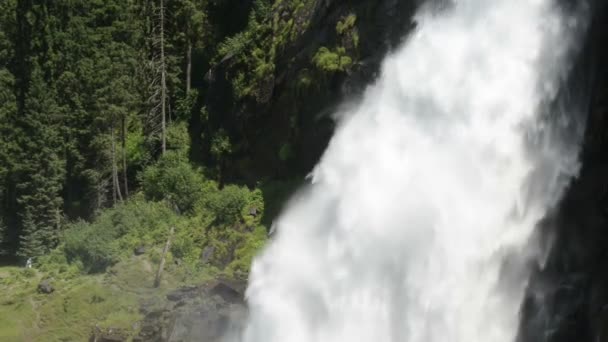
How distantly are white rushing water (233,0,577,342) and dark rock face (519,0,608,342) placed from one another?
44 cm

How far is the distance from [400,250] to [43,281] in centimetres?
1576

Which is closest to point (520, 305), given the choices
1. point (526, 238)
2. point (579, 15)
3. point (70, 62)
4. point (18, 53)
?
→ point (526, 238)

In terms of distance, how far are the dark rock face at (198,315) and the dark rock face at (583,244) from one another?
9.39 metres

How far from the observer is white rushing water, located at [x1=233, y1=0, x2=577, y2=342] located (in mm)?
18219

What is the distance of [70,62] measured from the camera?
35.1 metres

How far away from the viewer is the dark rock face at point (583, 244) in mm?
16516

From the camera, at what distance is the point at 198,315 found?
22891 mm

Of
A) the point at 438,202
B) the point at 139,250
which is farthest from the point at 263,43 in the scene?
the point at 438,202

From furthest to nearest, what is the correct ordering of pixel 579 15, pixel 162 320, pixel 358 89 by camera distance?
1. pixel 358 89
2. pixel 162 320
3. pixel 579 15

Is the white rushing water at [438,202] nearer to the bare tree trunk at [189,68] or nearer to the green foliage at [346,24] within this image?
the green foliage at [346,24]

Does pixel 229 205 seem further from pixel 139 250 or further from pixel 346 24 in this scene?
pixel 346 24

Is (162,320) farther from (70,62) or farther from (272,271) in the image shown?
(70,62)

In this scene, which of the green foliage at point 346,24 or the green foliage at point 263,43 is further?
the green foliage at point 263,43

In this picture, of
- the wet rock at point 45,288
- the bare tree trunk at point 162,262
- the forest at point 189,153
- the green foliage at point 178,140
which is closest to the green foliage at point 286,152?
the forest at point 189,153
